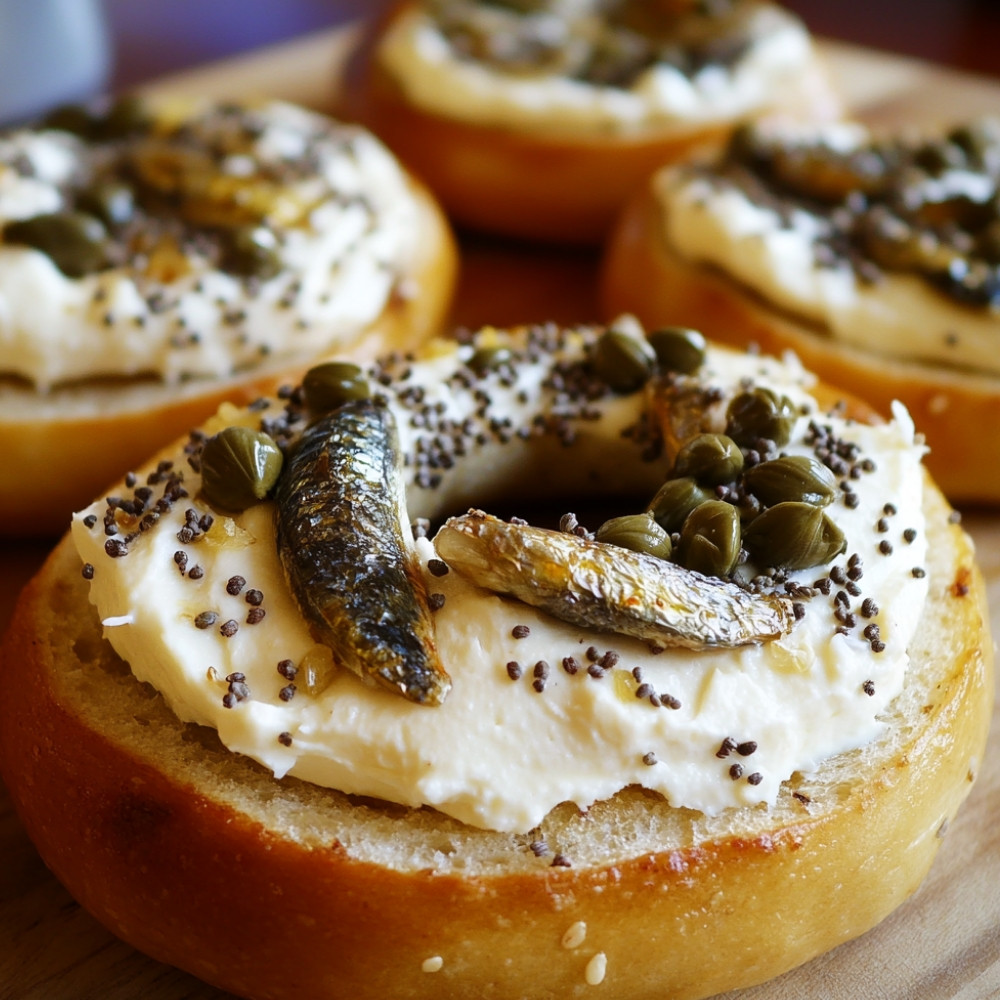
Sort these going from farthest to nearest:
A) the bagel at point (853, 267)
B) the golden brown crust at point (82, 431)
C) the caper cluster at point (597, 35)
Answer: the caper cluster at point (597, 35)
the bagel at point (853, 267)
the golden brown crust at point (82, 431)

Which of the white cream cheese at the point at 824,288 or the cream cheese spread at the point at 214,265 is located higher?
the white cream cheese at the point at 824,288

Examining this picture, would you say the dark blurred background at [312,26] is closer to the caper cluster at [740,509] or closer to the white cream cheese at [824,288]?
the white cream cheese at [824,288]

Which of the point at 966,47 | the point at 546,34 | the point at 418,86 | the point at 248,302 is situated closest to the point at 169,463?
the point at 248,302

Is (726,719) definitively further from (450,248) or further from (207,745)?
(450,248)

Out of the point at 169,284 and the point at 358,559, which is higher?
the point at 358,559

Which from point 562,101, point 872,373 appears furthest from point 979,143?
point 562,101

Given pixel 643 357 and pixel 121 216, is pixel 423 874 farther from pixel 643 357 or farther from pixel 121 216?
pixel 121 216

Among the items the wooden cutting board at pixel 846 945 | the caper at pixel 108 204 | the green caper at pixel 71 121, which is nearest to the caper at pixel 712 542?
the wooden cutting board at pixel 846 945
